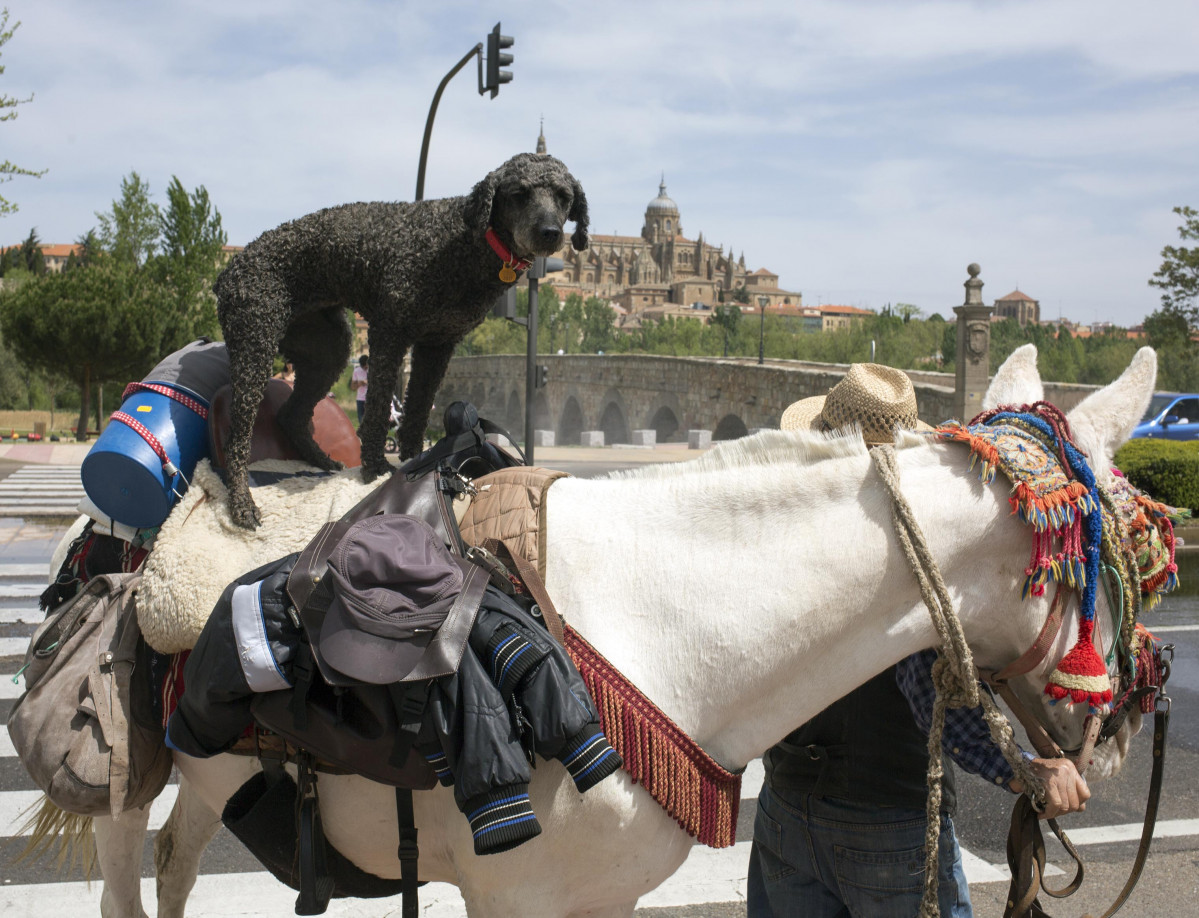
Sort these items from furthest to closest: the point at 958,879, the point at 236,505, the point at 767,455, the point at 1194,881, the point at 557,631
Result: the point at 1194,881
the point at 958,879
the point at 236,505
the point at 767,455
the point at 557,631

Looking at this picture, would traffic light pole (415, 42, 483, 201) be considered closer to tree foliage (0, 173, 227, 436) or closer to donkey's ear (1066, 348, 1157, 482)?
donkey's ear (1066, 348, 1157, 482)

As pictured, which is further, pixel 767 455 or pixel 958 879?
pixel 958 879

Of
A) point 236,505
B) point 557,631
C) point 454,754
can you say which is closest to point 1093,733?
point 557,631

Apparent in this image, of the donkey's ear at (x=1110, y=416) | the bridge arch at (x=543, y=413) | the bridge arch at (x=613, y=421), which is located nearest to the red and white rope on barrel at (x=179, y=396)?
the donkey's ear at (x=1110, y=416)

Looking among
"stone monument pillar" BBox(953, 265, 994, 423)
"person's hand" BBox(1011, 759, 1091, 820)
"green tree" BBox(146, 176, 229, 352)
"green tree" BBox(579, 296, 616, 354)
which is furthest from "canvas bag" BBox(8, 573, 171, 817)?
"green tree" BBox(579, 296, 616, 354)

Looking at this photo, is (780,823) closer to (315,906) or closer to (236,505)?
(315,906)

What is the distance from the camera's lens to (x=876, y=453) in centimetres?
193

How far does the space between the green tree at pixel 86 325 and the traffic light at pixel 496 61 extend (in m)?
23.4

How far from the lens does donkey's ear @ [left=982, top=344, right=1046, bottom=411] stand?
7.03 ft

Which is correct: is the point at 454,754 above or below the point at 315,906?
above

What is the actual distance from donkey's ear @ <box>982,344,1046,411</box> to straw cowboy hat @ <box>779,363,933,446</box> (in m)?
0.23

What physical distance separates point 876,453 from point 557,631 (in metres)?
0.71

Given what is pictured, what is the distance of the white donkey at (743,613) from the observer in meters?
1.89

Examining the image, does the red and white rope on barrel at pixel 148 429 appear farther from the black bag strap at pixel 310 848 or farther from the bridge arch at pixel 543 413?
the bridge arch at pixel 543 413
